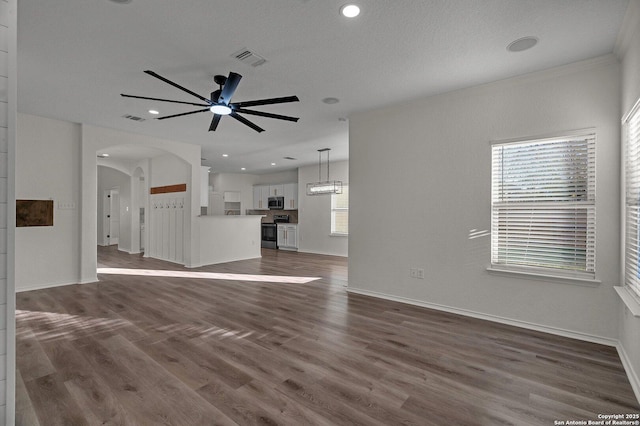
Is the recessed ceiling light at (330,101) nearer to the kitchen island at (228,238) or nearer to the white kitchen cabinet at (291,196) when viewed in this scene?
the kitchen island at (228,238)

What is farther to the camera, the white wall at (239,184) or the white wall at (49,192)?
the white wall at (239,184)

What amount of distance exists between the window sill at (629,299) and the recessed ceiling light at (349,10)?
2.83 metres

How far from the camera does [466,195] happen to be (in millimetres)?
3719

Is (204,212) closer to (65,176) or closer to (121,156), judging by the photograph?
(121,156)

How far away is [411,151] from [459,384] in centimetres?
285

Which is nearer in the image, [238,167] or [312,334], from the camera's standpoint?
[312,334]

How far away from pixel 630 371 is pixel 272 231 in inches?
364

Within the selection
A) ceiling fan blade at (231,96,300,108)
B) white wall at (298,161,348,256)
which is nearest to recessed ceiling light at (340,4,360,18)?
ceiling fan blade at (231,96,300,108)

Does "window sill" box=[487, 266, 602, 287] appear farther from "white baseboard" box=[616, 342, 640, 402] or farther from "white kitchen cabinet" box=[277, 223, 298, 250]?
"white kitchen cabinet" box=[277, 223, 298, 250]

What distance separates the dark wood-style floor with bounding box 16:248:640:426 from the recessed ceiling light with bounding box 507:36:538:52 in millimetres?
2729

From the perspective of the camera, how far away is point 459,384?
2205 mm

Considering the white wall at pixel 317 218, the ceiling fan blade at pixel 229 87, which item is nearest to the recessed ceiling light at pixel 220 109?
the ceiling fan blade at pixel 229 87

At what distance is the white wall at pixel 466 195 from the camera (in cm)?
293

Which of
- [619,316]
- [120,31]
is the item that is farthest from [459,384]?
[120,31]
